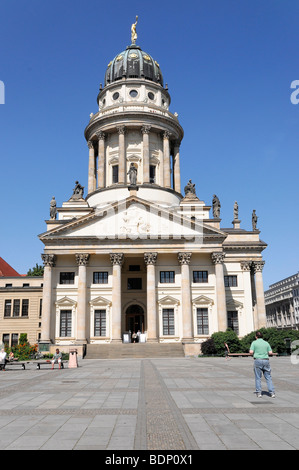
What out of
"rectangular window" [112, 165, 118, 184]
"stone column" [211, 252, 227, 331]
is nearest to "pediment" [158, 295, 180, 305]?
"stone column" [211, 252, 227, 331]

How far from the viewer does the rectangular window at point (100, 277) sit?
47.6 meters

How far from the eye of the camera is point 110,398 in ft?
44.3

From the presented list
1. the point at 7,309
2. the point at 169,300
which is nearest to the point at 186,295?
the point at 169,300

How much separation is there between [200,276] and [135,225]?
955cm

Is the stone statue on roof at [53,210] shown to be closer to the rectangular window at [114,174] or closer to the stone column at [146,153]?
the rectangular window at [114,174]

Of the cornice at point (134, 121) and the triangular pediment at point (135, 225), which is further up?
the cornice at point (134, 121)

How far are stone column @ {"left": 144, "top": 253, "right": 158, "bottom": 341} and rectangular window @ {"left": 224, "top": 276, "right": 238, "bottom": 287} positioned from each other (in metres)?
10.2

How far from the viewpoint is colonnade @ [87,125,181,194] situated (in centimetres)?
5912

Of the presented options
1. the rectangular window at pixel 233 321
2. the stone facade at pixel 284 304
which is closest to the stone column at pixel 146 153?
the rectangular window at pixel 233 321

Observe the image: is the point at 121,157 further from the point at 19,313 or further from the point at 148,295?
the point at 19,313

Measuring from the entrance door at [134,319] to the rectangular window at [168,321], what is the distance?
14.1 feet

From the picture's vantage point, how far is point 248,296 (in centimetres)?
5056
